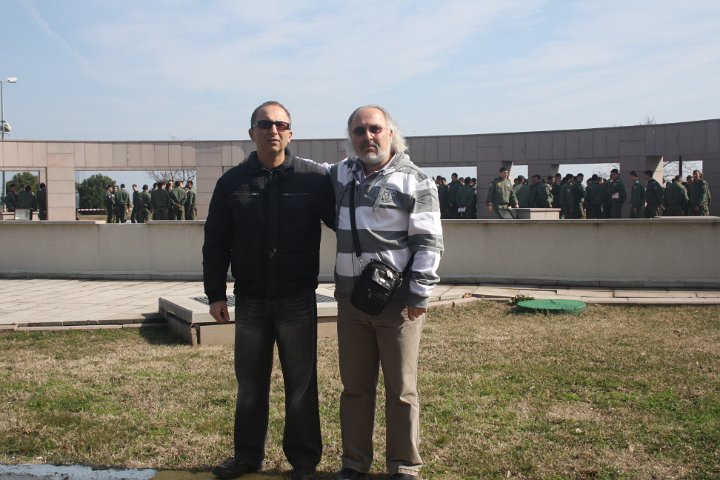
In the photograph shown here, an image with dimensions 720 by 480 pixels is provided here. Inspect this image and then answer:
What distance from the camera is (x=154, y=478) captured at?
3.87m

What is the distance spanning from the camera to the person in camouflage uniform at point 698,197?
1994cm

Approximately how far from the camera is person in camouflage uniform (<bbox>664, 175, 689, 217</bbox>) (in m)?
19.8

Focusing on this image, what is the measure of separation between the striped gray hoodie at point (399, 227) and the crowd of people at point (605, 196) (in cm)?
1584

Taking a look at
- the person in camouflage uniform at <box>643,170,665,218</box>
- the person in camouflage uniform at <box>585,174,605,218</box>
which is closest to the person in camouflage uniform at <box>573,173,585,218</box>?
the person in camouflage uniform at <box>585,174,605,218</box>

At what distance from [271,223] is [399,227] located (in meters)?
0.64

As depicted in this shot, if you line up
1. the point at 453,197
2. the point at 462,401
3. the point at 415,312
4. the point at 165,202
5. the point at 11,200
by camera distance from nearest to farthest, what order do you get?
the point at 415,312, the point at 462,401, the point at 453,197, the point at 165,202, the point at 11,200

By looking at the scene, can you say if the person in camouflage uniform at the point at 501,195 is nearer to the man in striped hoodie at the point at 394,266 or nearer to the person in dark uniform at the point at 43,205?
the person in dark uniform at the point at 43,205

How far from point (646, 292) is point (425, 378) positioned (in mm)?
5764

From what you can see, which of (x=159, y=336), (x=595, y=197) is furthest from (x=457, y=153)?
(x=159, y=336)

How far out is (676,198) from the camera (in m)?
19.9

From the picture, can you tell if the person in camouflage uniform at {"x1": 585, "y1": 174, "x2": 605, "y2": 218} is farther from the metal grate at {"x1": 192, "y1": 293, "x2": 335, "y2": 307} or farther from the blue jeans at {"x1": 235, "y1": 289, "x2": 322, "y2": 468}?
the blue jeans at {"x1": 235, "y1": 289, "x2": 322, "y2": 468}

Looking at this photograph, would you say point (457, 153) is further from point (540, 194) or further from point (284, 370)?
point (284, 370)

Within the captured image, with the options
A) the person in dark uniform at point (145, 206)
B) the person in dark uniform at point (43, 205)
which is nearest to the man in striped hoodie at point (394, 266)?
the person in dark uniform at point (145, 206)

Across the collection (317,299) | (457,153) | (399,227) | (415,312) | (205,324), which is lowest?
(205,324)
